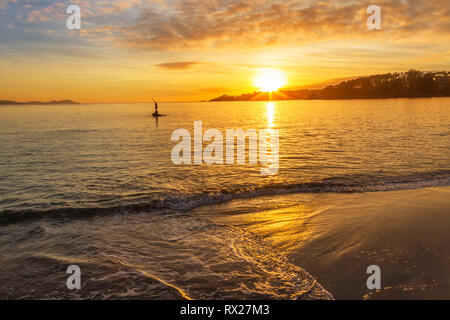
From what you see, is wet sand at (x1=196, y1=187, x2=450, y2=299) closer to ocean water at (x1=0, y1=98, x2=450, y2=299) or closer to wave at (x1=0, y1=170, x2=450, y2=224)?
ocean water at (x1=0, y1=98, x2=450, y2=299)

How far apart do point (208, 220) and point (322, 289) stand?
511 centimetres

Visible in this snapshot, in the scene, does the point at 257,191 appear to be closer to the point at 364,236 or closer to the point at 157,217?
the point at 157,217

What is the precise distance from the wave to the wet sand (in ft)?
2.64

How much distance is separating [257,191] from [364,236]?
5858 mm

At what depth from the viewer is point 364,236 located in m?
8.37

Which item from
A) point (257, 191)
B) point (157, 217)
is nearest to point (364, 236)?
point (257, 191)

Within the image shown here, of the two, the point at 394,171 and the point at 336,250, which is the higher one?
the point at 394,171

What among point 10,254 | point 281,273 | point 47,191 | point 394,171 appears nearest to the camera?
point 281,273

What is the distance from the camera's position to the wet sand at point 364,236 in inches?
239

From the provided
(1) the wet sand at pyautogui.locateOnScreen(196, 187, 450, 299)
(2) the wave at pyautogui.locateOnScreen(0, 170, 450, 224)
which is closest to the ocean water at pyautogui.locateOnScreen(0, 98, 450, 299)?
(2) the wave at pyautogui.locateOnScreen(0, 170, 450, 224)

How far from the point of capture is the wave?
1116 centimetres

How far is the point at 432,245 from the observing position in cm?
769

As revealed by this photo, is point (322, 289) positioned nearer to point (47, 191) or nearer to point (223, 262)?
point (223, 262)
